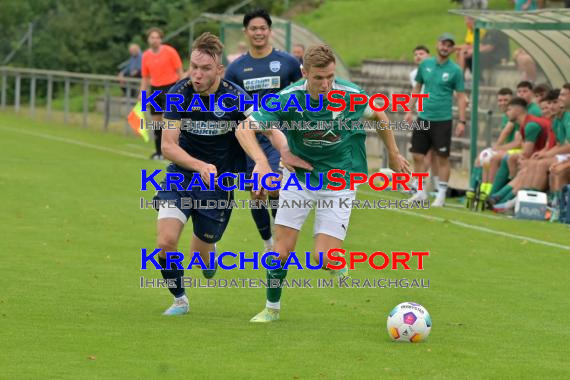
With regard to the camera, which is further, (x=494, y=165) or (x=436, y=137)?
(x=436, y=137)

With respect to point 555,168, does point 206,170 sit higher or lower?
higher

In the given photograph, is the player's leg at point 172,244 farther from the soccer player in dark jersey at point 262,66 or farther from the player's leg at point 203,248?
the soccer player in dark jersey at point 262,66

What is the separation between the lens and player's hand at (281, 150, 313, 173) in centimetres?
993

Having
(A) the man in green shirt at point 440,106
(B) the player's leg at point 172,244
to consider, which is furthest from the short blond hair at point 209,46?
(A) the man in green shirt at point 440,106

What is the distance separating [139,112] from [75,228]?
1127cm

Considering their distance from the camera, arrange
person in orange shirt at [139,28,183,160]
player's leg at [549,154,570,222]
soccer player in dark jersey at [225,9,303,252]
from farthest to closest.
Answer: person in orange shirt at [139,28,183,160]
player's leg at [549,154,570,222]
soccer player in dark jersey at [225,9,303,252]

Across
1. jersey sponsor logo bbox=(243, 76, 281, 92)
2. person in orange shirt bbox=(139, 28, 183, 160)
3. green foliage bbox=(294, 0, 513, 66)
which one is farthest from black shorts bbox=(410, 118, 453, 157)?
green foliage bbox=(294, 0, 513, 66)

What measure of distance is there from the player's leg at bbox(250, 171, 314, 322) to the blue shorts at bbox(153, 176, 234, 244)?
2.25 ft

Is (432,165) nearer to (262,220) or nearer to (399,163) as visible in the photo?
(262,220)

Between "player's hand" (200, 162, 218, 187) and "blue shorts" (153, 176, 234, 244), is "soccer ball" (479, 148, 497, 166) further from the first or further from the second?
"player's hand" (200, 162, 218, 187)

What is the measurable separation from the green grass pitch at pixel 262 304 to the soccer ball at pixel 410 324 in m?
0.10

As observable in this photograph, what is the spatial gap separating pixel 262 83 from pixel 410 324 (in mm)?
5075

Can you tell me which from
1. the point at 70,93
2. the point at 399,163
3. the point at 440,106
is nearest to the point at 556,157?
the point at 440,106

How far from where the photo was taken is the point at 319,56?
30.9ft
